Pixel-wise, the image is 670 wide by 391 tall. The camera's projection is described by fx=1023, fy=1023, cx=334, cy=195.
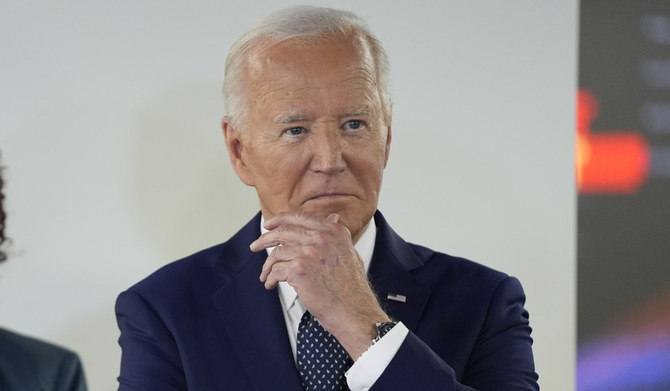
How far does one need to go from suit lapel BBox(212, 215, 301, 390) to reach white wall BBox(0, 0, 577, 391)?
666 millimetres

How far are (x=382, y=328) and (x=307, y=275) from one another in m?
0.18

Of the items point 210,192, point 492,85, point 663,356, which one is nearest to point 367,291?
point 210,192

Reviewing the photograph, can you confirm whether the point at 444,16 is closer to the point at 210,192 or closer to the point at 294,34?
the point at 210,192

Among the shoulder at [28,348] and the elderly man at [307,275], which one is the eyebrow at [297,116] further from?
the shoulder at [28,348]

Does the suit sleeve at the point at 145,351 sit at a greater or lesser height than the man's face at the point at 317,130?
lesser

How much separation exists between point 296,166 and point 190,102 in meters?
0.88

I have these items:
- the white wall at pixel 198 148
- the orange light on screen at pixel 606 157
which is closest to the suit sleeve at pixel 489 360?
the white wall at pixel 198 148

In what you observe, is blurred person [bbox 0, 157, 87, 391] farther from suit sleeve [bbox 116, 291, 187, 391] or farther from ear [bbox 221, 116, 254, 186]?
ear [bbox 221, 116, 254, 186]

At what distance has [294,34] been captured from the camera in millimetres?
2127

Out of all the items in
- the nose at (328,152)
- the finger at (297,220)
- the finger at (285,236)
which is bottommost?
the finger at (285,236)

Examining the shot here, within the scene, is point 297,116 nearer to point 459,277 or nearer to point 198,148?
point 459,277

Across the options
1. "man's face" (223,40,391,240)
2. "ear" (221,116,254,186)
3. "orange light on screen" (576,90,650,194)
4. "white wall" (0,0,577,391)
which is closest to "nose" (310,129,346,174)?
"man's face" (223,40,391,240)

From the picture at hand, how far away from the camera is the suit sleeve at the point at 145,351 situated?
204 cm

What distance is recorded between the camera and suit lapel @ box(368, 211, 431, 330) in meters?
2.15
